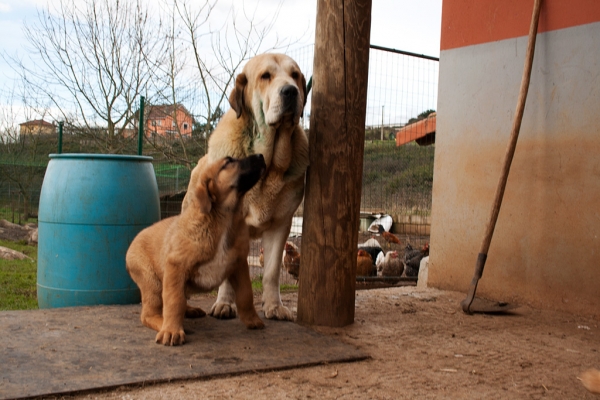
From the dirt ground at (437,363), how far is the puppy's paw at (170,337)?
0.60 m

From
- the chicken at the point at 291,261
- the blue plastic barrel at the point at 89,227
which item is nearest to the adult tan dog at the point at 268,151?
the blue plastic barrel at the point at 89,227

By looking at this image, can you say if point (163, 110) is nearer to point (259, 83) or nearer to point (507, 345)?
point (259, 83)

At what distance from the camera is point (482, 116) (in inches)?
218

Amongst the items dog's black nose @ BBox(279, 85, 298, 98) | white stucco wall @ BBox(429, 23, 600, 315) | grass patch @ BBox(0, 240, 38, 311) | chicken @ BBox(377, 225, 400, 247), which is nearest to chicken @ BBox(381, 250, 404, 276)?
white stucco wall @ BBox(429, 23, 600, 315)

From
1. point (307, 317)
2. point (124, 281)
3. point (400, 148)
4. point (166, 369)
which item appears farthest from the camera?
point (400, 148)

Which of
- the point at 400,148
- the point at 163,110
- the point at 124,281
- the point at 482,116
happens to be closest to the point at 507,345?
the point at 482,116

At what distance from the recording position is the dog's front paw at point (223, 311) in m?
4.44

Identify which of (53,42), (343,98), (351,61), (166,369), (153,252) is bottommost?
(166,369)

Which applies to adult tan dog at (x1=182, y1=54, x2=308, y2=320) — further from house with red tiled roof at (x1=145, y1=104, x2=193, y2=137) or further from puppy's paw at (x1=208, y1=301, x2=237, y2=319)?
house with red tiled roof at (x1=145, y1=104, x2=193, y2=137)

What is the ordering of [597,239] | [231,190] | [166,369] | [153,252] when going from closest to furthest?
1. [166,369]
2. [231,190]
3. [153,252]
4. [597,239]

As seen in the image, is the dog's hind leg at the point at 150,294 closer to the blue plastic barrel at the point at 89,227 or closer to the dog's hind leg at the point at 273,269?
the dog's hind leg at the point at 273,269

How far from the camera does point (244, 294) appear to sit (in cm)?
396

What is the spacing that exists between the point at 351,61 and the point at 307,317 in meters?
1.95

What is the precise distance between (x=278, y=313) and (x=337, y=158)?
127 centimetres
